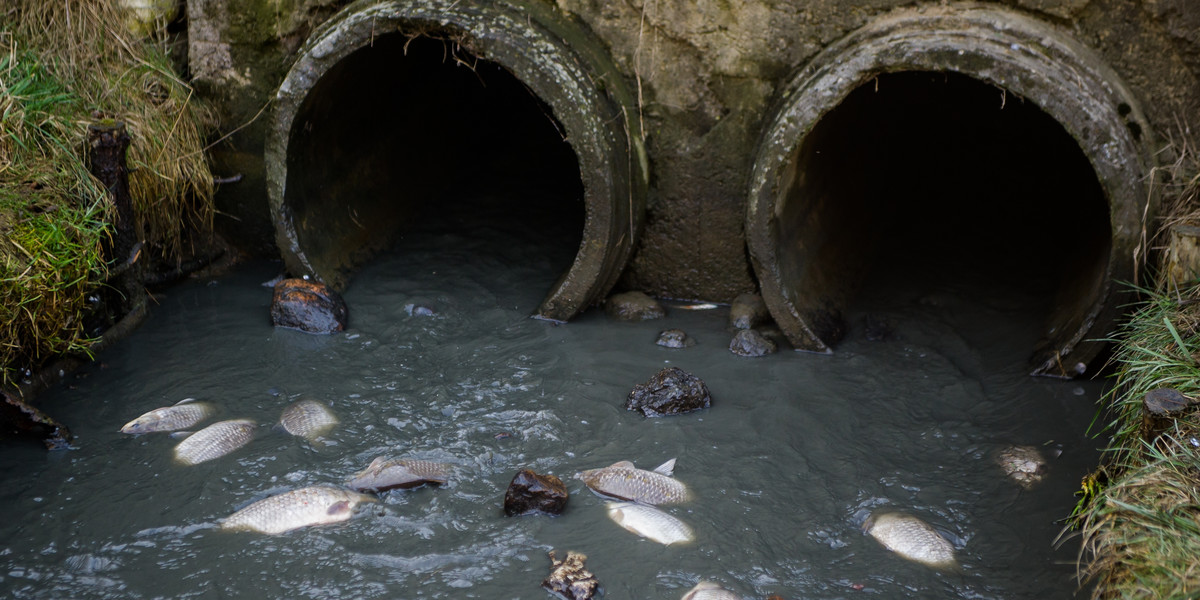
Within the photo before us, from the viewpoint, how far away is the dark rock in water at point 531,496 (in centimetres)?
357

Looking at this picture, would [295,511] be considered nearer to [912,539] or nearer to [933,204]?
[912,539]

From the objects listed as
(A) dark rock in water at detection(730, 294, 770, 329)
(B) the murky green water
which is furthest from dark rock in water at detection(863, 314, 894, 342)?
(A) dark rock in water at detection(730, 294, 770, 329)

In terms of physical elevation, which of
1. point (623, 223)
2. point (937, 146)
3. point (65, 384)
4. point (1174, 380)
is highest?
point (937, 146)

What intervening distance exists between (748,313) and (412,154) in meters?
2.62

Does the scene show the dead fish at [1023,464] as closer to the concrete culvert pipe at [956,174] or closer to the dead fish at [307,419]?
the concrete culvert pipe at [956,174]

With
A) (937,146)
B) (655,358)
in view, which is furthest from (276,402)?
(937,146)

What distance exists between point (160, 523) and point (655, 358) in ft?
8.00

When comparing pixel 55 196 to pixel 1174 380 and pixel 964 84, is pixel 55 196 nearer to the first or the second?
pixel 1174 380

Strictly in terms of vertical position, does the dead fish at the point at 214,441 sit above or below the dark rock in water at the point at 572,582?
above

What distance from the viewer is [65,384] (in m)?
4.50

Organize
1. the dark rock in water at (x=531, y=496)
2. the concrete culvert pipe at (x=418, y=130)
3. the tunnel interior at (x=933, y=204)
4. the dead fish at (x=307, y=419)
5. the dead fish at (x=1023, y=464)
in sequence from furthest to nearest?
the tunnel interior at (x=933, y=204) → the concrete culvert pipe at (x=418, y=130) → the dead fish at (x=307, y=419) → the dead fish at (x=1023, y=464) → the dark rock in water at (x=531, y=496)

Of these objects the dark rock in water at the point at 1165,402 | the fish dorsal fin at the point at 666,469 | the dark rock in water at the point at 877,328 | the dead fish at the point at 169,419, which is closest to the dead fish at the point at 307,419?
the dead fish at the point at 169,419

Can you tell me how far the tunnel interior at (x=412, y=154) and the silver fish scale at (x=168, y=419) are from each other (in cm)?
139

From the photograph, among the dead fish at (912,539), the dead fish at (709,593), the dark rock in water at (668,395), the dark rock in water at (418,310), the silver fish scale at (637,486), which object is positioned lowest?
the dead fish at (709,593)
